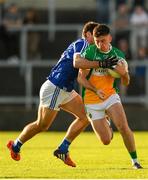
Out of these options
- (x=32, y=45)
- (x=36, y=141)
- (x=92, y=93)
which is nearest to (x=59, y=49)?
(x=32, y=45)

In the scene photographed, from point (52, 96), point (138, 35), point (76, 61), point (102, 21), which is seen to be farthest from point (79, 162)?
point (102, 21)

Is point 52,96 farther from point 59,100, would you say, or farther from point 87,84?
point 87,84

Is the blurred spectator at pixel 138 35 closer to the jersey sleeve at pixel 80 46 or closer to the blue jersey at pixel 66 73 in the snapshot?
the blue jersey at pixel 66 73

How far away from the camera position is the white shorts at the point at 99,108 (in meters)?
14.0

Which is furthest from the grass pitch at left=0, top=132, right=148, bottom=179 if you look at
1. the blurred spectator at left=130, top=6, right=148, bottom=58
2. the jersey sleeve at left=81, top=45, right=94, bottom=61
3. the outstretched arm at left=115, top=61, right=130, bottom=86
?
the blurred spectator at left=130, top=6, right=148, bottom=58

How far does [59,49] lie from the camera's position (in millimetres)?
28141

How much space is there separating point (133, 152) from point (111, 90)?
39.2 inches

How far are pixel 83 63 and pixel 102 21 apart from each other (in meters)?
13.7

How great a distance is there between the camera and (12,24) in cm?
2641

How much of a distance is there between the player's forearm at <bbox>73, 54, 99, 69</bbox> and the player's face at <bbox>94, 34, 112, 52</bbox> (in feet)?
0.78

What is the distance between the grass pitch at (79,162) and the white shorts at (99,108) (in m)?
0.77

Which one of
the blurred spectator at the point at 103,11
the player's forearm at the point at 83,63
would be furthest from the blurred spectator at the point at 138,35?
Result: the player's forearm at the point at 83,63

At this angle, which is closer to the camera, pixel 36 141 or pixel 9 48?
pixel 36 141

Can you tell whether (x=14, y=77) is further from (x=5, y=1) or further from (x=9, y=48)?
(x=5, y=1)
